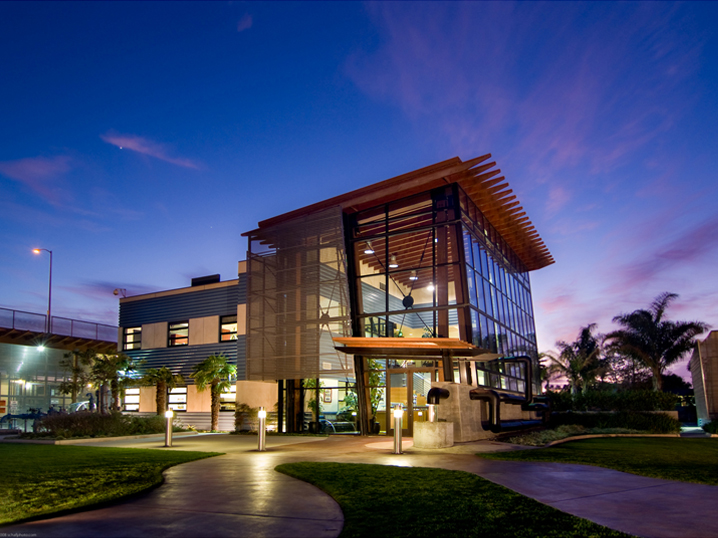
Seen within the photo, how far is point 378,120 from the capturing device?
84.3 ft

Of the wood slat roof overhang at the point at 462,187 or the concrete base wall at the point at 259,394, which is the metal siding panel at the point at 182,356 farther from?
the wood slat roof overhang at the point at 462,187

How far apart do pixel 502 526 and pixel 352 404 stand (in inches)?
662

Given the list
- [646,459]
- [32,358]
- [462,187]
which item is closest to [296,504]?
[646,459]

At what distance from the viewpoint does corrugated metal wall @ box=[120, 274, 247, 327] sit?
96.0 ft

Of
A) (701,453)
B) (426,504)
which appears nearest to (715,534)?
(426,504)

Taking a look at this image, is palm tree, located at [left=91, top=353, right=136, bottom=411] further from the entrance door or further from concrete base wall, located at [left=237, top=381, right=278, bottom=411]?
the entrance door

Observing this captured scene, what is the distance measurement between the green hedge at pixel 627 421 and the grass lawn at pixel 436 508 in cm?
1707

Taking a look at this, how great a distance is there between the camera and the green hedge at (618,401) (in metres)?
24.3

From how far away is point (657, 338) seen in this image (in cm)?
3753

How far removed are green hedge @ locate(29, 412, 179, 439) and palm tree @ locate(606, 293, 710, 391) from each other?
31.3m

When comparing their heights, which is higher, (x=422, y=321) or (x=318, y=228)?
(x=318, y=228)

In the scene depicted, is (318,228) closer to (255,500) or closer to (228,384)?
(228,384)

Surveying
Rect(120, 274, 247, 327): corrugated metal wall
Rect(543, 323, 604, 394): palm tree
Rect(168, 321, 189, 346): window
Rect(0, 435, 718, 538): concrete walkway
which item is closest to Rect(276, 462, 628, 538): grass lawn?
Rect(0, 435, 718, 538): concrete walkway

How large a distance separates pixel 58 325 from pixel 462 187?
96.5ft
